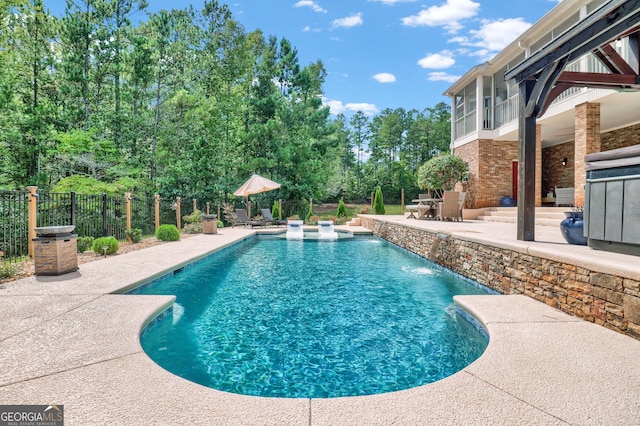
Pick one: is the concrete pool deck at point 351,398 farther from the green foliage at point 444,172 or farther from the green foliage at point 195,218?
the green foliage at point 444,172

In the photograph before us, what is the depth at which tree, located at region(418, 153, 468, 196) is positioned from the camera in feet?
44.9

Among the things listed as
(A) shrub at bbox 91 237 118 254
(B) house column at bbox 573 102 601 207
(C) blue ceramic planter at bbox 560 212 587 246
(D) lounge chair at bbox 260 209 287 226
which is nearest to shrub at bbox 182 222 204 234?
(D) lounge chair at bbox 260 209 287 226

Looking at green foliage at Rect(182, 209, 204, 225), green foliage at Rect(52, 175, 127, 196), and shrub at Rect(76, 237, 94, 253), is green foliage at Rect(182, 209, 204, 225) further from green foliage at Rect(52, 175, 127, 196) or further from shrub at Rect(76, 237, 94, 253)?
shrub at Rect(76, 237, 94, 253)

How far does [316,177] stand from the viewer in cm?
2195

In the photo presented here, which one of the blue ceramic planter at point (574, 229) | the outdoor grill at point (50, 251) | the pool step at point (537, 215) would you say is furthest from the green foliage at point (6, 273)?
the pool step at point (537, 215)

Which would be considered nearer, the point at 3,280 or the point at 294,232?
the point at 3,280

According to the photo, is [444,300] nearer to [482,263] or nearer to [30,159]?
[482,263]

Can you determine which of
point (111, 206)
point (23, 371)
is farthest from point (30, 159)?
point (23, 371)

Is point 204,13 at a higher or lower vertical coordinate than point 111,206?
higher

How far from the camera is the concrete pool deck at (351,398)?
5.50 feet

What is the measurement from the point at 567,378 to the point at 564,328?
42.8 inches

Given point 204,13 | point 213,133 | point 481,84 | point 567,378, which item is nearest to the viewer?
point 567,378

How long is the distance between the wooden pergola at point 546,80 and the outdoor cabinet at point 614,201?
0.82m

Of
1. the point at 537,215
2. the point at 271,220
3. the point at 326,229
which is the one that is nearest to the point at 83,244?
the point at 326,229
